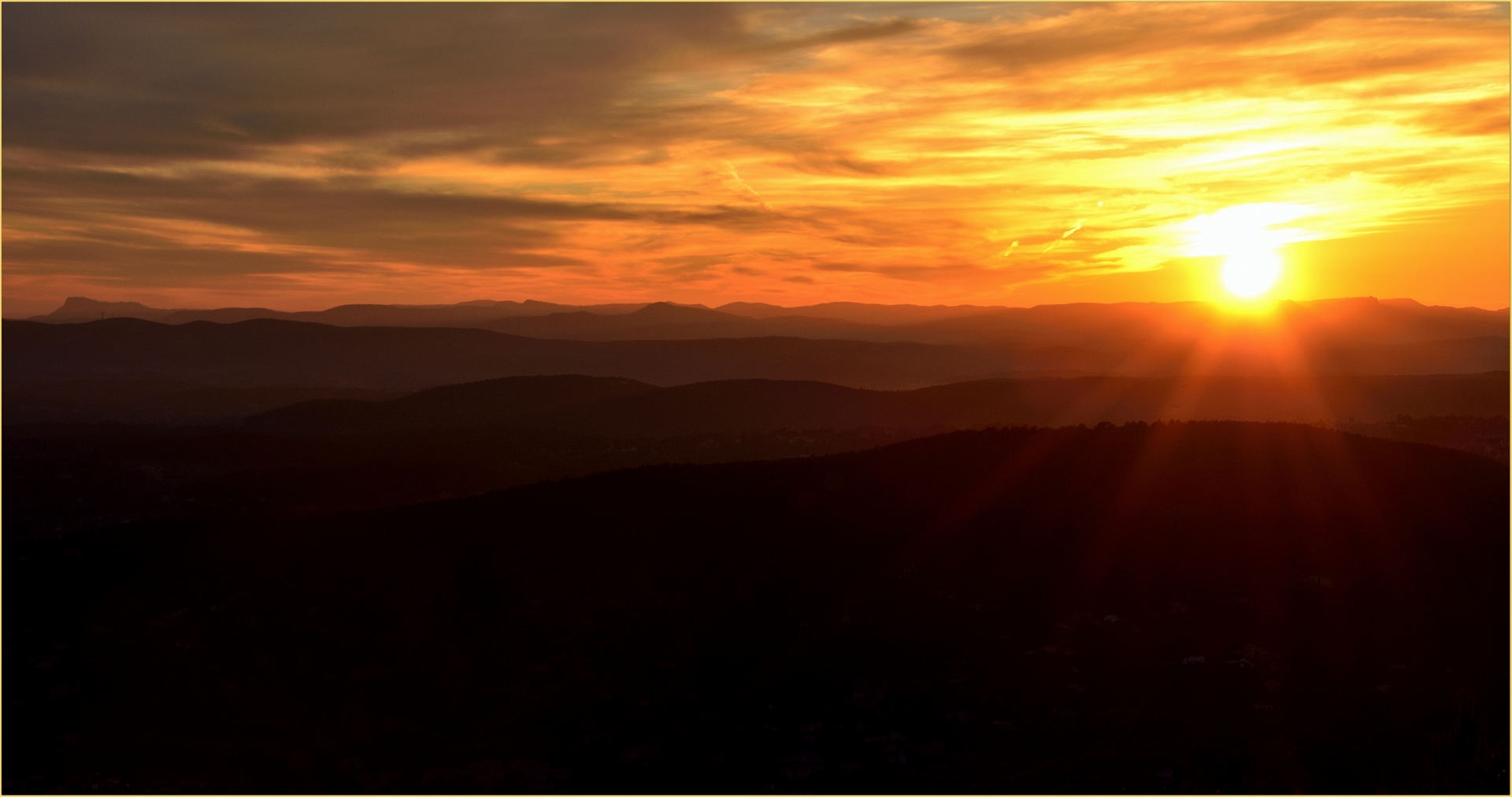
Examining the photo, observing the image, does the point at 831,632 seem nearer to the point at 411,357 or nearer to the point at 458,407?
the point at 458,407

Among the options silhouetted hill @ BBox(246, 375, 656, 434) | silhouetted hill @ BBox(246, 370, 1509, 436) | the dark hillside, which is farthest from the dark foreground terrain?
silhouetted hill @ BBox(246, 375, 656, 434)

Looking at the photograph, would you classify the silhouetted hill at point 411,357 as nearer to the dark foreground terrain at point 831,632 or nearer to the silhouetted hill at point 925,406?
the silhouetted hill at point 925,406

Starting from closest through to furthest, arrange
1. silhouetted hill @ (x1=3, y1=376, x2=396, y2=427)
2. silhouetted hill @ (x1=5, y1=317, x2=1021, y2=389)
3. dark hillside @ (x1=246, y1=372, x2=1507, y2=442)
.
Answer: dark hillside @ (x1=246, y1=372, x2=1507, y2=442), silhouetted hill @ (x1=3, y1=376, x2=396, y2=427), silhouetted hill @ (x1=5, y1=317, x2=1021, y2=389)

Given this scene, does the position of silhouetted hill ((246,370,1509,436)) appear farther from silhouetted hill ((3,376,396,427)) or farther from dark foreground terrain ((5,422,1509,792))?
dark foreground terrain ((5,422,1509,792))

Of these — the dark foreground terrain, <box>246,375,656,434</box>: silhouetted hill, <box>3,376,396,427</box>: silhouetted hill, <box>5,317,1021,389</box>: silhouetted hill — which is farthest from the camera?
<box>5,317,1021,389</box>: silhouetted hill

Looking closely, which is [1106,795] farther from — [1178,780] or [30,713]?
[30,713]

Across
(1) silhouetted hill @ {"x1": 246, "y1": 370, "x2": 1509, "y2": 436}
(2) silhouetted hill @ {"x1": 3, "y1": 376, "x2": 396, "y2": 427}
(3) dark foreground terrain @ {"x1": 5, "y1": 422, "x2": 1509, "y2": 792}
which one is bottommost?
(2) silhouetted hill @ {"x1": 3, "y1": 376, "x2": 396, "y2": 427}
